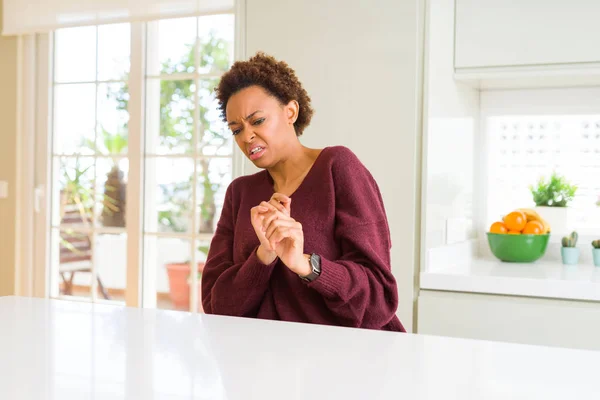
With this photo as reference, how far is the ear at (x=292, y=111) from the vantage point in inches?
62.9

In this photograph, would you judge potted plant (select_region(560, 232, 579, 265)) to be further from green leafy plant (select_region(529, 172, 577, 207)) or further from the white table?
the white table

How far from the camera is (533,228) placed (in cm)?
252

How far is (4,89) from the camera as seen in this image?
358 centimetres

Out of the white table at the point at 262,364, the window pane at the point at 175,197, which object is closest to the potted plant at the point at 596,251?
the white table at the point at 262,364

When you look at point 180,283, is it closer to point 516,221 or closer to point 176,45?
point 176,45

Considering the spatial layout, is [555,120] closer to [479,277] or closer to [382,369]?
[479,277]

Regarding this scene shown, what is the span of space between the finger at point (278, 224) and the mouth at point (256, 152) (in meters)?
0.28

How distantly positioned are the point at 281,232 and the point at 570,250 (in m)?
1.61

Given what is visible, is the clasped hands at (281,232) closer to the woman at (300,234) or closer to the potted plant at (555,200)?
the woman at (300,234)

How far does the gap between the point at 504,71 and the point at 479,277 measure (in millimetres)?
714

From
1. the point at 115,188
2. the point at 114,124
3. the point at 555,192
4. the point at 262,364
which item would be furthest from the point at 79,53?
the point at 262,364

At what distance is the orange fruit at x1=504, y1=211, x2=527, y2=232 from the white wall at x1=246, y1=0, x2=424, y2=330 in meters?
0.53

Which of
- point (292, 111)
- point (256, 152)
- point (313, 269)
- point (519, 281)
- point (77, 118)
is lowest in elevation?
point (519, 281)

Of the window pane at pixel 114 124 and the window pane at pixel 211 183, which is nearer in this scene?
the window pane at pixel 211 183
